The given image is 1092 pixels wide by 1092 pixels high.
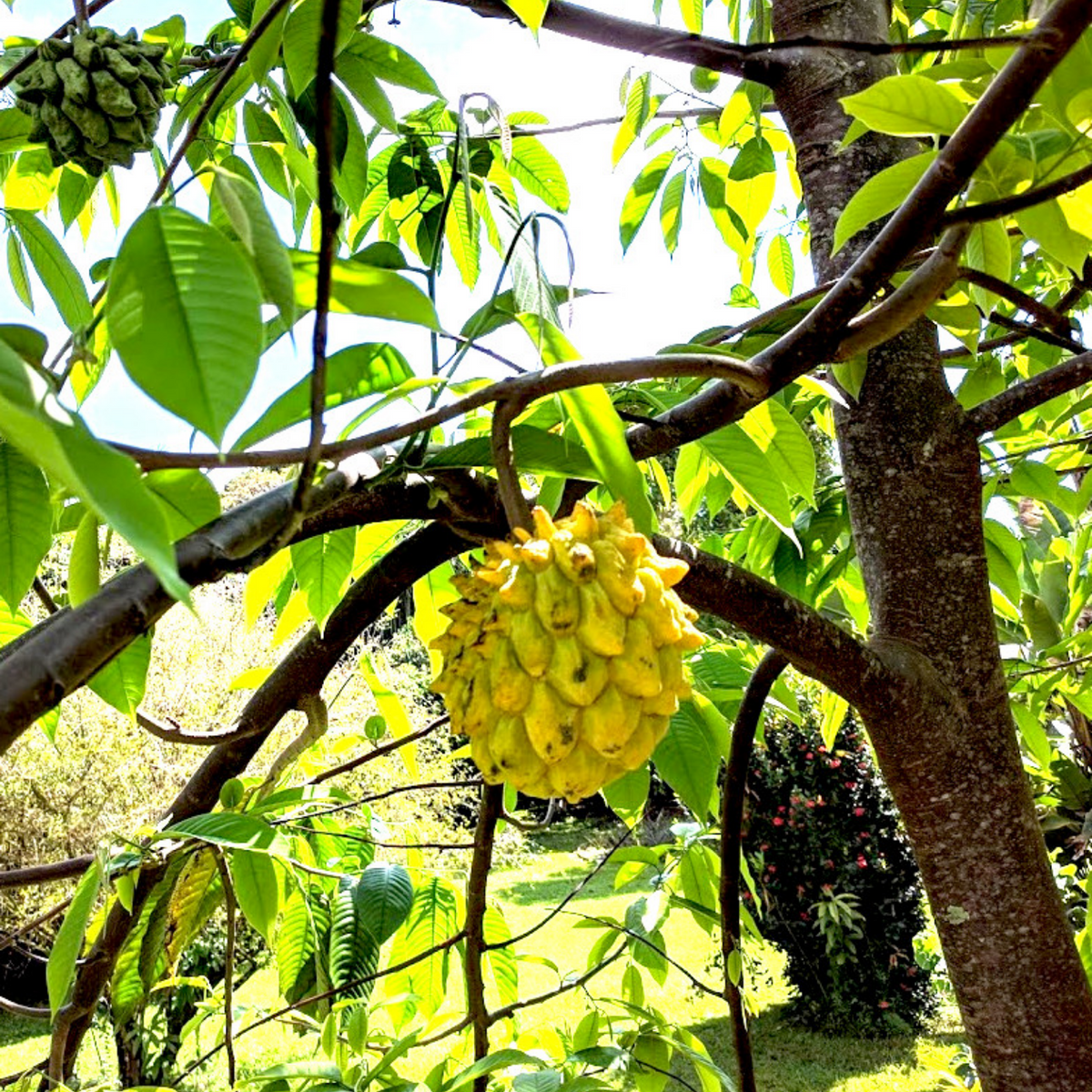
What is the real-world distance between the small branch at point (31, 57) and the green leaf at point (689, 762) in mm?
878

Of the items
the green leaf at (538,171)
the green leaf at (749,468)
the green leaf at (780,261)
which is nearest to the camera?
the green leaf at (749,468)

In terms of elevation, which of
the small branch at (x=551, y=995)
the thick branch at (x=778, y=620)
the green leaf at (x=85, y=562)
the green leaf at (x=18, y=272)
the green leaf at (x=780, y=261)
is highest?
the green leaf at (x=780, y=261)

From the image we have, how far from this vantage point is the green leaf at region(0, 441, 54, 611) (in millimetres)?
640

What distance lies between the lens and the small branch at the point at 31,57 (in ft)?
3.14

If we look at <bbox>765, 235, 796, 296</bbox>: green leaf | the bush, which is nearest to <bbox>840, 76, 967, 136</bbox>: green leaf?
<bbox>765, 235, 796, 296</bbox>: green leaf

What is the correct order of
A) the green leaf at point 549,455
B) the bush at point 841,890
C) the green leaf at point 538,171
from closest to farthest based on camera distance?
1. the green leaf at point 549,455
2. the green leaf at point 538,171
3. the bush at point 841,890

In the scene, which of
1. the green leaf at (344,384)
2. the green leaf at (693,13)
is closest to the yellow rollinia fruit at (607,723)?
the green leaf at (344,384)

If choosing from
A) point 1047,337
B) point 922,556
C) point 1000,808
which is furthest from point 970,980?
point 1047,337

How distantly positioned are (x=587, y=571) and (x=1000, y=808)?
715 millimetres

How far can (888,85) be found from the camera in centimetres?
66

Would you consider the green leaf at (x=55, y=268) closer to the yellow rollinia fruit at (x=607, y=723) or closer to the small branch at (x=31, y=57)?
the small branch at (x=31, y=57)

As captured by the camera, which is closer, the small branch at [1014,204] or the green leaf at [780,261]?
the small branch at [1014,204]

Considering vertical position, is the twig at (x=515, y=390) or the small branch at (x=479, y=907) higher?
the twig at (x=515, y=390)

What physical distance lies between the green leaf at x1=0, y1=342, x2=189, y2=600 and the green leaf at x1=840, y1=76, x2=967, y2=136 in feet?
1.70
